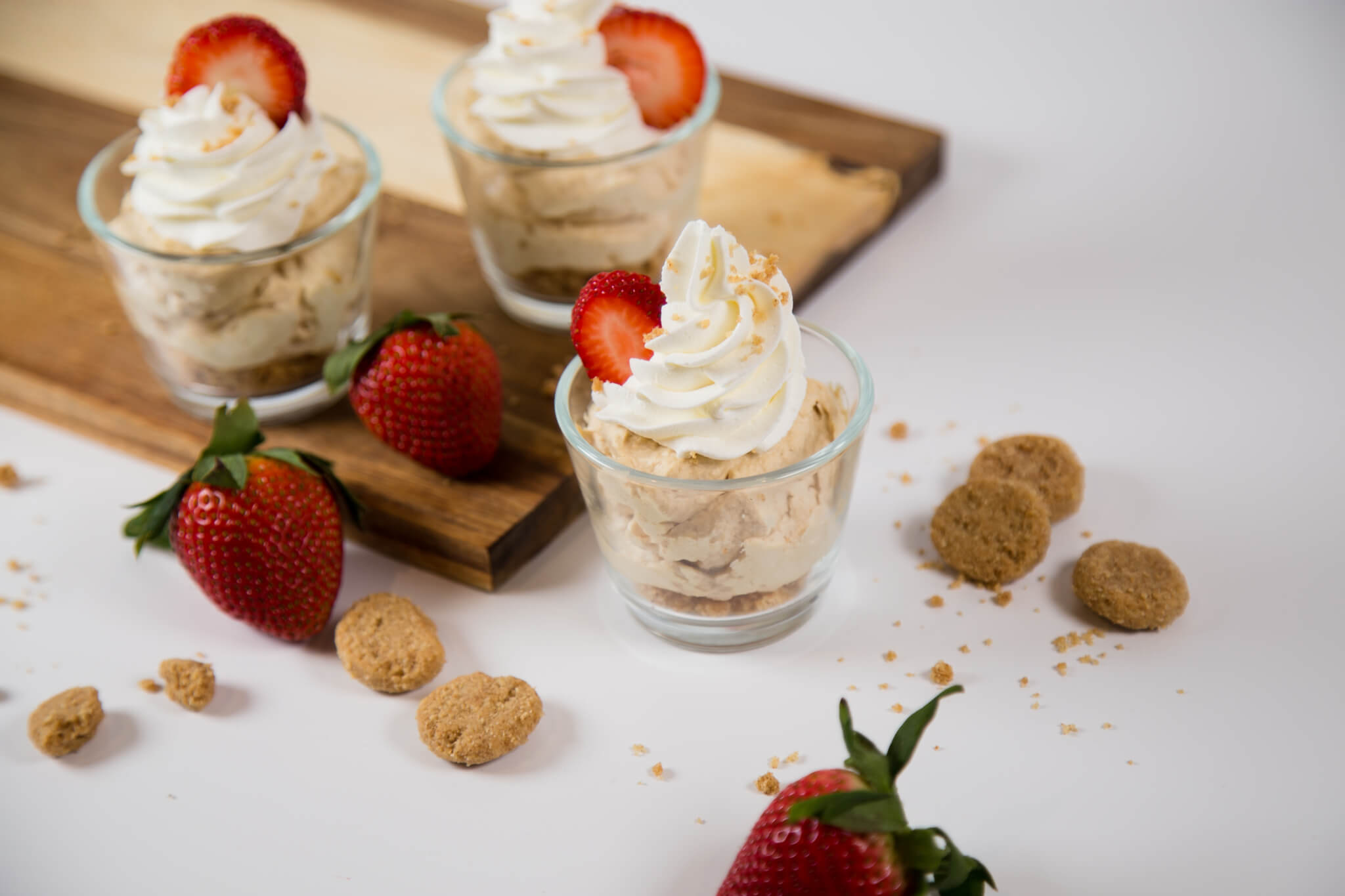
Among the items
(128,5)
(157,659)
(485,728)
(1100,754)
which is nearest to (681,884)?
(485,728)

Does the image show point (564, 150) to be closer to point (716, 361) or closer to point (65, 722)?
point (716, 361)

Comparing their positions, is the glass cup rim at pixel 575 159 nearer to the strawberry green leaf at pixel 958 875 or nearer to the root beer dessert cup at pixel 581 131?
the root beer dessert cup at pixel 581 131

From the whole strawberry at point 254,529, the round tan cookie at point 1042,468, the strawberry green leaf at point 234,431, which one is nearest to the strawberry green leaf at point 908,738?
the round tan cookie at point 1042,468

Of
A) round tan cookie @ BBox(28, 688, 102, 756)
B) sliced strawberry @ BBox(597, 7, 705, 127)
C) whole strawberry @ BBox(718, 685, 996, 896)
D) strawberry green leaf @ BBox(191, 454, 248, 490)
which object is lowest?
round tan cookie @ BBox(28, 688, 102, 756)

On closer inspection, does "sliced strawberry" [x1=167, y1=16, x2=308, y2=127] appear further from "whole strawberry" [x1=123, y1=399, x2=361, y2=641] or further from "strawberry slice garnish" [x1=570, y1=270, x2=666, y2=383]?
"strawberry slice garnish" [x1=570, y1=270, x2=666, y2=383]

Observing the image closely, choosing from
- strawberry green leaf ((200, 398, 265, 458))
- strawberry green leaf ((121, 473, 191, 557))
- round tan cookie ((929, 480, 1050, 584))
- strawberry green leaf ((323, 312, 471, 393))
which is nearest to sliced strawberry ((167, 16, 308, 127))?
strawberry green leaf ((323, 312, 471, 393))

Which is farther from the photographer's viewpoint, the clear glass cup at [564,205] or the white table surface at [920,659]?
the clear glass cup at [564,205]
